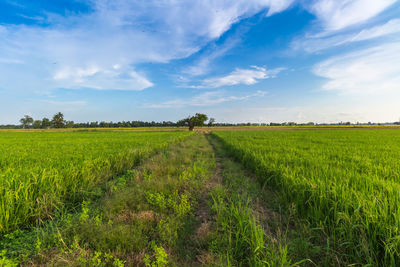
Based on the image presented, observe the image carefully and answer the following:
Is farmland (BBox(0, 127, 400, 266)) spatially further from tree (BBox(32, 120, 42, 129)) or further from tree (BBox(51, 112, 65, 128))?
tree (BBox(32, 120, 42, 129))

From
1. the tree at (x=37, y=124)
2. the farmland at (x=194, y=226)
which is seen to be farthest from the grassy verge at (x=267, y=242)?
the tree at (x=37, y=124)

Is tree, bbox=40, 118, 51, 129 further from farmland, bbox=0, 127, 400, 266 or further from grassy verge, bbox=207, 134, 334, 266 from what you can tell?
grassy verge, bbox=207, 134, 334, 266

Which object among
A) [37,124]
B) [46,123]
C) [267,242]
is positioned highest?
[46,123]

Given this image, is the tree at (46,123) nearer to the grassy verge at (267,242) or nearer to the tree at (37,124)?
the tree at (37,124)

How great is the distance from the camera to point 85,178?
4516 mm

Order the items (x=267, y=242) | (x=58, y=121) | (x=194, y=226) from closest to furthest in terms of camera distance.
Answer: (x=267, y=242)
(x=194, y=226)
(x=58, y=121)

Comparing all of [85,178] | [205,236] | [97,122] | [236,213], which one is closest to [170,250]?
[205,236]

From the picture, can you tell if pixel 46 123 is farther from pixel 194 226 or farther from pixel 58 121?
pixel 194 226

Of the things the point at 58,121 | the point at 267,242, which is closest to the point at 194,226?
the point at 267,242

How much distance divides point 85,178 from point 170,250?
370cm

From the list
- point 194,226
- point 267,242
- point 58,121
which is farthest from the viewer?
point 58,121

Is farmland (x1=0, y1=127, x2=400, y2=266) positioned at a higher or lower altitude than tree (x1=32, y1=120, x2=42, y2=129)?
lower

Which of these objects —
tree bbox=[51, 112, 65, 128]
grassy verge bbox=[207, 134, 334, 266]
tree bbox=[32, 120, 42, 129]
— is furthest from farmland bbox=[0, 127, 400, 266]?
tree bbox=[32, 120, 42, 129]

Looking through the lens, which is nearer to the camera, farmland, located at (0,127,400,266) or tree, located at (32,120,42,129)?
farmland, located at (0,127,400,266)
